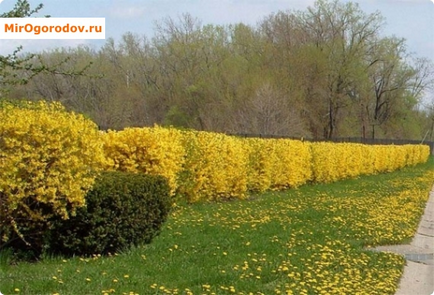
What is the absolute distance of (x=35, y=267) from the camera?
5152 mm

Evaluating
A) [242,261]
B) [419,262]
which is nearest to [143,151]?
[242,261]

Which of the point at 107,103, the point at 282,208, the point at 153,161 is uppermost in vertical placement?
the point at 107,103

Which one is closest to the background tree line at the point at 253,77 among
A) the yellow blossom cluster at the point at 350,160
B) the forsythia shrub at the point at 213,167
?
the yellow blossom cluster at the point at 350,160

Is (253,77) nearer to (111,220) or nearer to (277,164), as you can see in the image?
(277,164)

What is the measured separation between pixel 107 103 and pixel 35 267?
2670 cm

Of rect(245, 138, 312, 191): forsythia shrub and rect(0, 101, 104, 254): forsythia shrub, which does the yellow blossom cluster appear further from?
rect(0, 101, 104, 254): forsythia shrub

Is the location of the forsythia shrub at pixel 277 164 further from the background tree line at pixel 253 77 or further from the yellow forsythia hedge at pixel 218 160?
the background tree line at pixel 253 77

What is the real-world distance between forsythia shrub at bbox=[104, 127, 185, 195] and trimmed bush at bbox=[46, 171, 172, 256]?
7.52 ft

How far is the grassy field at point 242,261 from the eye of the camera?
4855 mm

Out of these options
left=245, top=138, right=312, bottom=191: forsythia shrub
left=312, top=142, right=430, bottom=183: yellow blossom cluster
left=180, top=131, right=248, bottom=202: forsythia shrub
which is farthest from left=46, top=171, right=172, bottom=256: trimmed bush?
left=312, top=142, right=430, bottom=183: yellow blossom cluster

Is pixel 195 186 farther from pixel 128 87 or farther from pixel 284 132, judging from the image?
pixel 128 87

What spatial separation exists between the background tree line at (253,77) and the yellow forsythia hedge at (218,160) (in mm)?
10742

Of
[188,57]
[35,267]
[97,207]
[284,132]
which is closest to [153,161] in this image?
[97,207]

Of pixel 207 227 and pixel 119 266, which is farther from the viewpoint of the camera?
pixel 207 227
